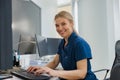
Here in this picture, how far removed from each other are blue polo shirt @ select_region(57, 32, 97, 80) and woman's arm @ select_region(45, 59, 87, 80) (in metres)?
0.04

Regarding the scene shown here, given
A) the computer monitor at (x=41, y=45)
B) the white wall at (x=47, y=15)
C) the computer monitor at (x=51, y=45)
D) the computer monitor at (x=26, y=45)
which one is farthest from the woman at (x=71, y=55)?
the white wall at (x=47, y=15)

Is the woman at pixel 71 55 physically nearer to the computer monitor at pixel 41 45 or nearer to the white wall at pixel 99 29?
the computer monitor at pixel 41 45

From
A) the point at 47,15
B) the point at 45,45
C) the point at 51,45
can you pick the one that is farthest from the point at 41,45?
the point at 47,15

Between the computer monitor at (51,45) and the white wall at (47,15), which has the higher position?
the white wall at (47,15)

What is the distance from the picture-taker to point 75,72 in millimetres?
1313

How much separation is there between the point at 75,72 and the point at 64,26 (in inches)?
14.8

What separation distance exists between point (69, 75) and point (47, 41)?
1.34 m

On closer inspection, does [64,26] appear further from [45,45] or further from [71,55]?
[45,45]

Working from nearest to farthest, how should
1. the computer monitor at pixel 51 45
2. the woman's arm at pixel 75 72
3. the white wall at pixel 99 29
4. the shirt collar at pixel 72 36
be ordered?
the woman's arm at pixel 75 72
the shirt collar at pixel 72 36
the computer monitor at pixel 51 45
the white wall at pixel 99 29

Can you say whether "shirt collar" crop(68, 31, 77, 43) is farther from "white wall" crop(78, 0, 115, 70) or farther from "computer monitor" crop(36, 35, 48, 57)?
"white wall" crop(78, 0, 115, 70)

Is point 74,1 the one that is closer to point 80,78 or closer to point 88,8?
point 88,8

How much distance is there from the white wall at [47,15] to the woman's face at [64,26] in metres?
1.78

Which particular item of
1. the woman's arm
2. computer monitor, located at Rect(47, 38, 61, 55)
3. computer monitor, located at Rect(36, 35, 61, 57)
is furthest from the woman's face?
computer monitor, located at Rect(47, 38, 61, 55)

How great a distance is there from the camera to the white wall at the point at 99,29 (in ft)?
10.8
